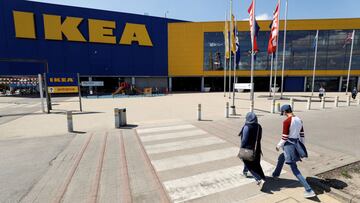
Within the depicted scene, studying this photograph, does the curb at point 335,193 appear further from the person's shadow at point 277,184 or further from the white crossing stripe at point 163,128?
the white crossing stripe at point 163,128

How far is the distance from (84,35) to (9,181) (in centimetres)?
3526

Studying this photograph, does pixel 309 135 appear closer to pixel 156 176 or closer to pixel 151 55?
pixel 156 176

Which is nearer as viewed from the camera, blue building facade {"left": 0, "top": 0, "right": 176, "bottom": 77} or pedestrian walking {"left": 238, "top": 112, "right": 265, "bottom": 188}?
pedestrian walking {"left": 238, "top": 112, "right": 265, "bottom": 188}

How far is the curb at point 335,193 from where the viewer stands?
11.6ft

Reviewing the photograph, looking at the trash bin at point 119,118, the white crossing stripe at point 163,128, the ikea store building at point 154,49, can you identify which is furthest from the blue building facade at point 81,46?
the white crossing stripe at point 163,128

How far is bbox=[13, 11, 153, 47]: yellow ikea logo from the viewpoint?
102ft

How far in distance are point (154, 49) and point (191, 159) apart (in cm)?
3595

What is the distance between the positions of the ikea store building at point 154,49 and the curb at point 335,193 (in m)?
36.7

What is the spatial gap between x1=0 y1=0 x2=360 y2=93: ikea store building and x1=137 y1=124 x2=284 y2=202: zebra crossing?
105 feet

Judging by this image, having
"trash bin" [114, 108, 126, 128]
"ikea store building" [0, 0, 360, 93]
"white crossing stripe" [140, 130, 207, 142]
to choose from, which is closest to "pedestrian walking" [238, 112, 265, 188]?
"white crossing stripe" [140, 130, 207, 142]

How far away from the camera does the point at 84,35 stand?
112 ft

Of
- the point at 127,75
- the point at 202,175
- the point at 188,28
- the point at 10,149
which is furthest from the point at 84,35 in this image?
the point at 202,175

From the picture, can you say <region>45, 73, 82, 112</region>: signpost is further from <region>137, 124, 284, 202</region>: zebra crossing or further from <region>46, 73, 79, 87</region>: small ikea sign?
<region>137, 124, 284, 202</region>: zebra crossing

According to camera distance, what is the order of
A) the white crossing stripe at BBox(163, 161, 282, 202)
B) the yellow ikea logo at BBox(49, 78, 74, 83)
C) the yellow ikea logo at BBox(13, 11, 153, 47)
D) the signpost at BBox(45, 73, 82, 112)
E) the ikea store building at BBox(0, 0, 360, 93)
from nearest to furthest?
the white crossing stripe at BBox(163, 161, 282, 202) < the signpost at BBox(45, 73, 82, 112) < the yellow ikea logo at BBox(49, 78, 74, 83) < the yellow ikea logo at BBox(13, 11, 153, 47) < the ikea store building at BBox(0, 0, 360, 93)
